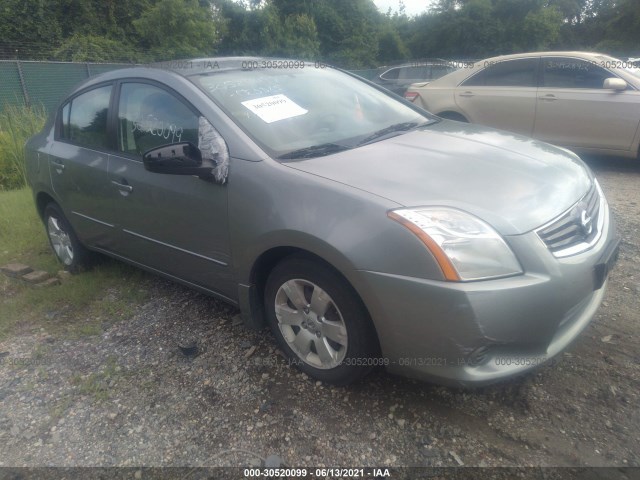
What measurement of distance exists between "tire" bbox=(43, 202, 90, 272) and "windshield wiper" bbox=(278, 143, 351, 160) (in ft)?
7.94

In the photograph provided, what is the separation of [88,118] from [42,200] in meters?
1.12

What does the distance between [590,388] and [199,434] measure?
1.88 m

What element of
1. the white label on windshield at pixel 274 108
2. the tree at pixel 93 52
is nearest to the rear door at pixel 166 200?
the white label on windshield at pixel 274 108

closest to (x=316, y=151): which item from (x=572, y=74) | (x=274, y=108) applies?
(x=274, y=108)

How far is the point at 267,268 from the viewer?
8.96ft

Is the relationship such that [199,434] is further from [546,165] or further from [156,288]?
[546,165]

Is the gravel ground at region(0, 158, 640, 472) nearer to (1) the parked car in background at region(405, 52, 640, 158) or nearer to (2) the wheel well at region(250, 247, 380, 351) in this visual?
(2) the wheel well at region(250, 247, 380, 351)

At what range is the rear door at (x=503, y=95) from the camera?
267 inches

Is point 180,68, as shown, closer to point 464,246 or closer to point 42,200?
point 42,200

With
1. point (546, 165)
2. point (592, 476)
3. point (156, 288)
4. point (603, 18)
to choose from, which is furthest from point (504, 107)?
point (603, 18)

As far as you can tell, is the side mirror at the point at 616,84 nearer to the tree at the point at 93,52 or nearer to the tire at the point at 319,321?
the tire at the point at 319,321

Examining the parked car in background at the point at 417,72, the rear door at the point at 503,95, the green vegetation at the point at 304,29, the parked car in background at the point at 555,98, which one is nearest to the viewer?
the parked car in background at the point at 555,98

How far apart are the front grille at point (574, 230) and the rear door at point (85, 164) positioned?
9.13 ft

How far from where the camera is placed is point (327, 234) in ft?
7.41
